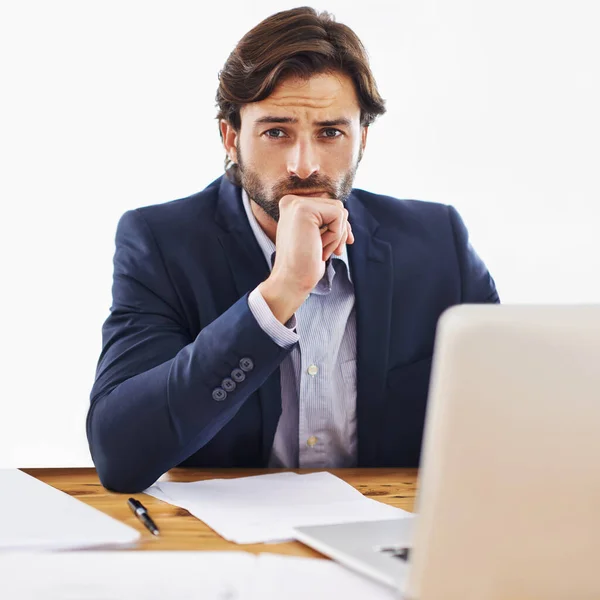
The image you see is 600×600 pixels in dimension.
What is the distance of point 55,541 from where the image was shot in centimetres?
110

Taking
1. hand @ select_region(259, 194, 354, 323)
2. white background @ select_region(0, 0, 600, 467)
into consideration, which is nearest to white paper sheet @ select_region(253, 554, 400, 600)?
hand @ select_region(259, 194, 354, 323)

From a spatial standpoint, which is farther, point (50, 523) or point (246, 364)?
point (246, 364)

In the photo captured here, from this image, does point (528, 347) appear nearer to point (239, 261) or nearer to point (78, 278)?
point (239, 261)

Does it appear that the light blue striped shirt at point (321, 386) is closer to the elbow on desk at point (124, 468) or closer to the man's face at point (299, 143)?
the man's face at point (299, 143)

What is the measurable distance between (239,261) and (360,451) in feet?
1.56

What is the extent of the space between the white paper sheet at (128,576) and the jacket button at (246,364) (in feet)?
1.54

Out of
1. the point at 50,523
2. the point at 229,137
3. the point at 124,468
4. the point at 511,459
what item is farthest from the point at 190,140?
the point at 511,459

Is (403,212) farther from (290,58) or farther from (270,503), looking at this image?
(270,503)

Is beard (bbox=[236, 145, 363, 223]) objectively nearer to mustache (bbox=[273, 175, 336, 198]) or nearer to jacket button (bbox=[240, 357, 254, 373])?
mustache (bbox=[273, 175, 336, 198])

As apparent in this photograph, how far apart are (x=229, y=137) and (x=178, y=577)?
1.40 meters

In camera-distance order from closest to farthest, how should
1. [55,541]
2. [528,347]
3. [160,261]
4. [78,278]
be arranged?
[528,347], [55,541], [160,261], [78,278]

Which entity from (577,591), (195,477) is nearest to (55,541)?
(195,477)

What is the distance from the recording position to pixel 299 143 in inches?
75.7

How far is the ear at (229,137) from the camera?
85.4 inches
